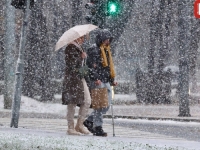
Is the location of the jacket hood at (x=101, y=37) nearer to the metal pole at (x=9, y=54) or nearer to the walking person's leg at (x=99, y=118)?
the walking person's leg at (x=99, y=118)

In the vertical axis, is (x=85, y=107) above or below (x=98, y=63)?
below

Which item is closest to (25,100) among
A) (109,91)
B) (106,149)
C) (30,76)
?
(30,76)

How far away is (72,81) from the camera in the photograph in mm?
11398

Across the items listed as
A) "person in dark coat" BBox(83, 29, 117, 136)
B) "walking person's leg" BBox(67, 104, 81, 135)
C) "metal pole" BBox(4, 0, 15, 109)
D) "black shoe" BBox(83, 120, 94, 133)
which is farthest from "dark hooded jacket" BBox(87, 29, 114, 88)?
"metal pole" BBox(4, 0, 15, 109)

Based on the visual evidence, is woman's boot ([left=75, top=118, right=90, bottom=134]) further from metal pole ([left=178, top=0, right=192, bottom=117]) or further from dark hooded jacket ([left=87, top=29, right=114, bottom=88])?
metal pole ([left=178, top=0, right=192, bottom=117])

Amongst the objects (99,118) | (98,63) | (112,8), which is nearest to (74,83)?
(98,63)

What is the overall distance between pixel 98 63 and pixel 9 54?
12.7 metres

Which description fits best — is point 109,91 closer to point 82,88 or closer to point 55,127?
point 82,88

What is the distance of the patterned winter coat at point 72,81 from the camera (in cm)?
1134

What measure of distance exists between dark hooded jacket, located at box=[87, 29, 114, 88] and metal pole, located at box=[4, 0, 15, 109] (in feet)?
40.7

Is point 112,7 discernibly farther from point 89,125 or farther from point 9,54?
point 9,54

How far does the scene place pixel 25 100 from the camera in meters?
25.0

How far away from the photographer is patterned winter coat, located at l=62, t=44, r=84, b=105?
11.3 meters

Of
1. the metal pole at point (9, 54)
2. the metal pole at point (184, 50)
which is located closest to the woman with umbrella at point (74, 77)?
the metal pole at point (184, 50)
